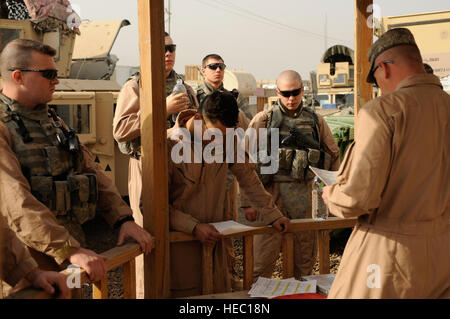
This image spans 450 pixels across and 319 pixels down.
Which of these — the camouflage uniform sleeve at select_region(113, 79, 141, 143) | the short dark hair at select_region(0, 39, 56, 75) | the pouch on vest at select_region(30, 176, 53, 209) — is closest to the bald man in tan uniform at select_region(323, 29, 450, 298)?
the pouch on vest at select_region(30, 176, 53, 209)

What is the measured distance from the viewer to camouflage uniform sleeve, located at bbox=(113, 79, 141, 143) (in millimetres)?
3510

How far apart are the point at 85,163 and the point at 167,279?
818 millimetres

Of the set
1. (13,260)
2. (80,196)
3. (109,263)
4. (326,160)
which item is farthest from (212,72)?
(13,260)

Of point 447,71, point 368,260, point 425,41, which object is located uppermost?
point 425,41

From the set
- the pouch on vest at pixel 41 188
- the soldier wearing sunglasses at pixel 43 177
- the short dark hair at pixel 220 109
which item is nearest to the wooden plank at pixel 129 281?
the soldier wearing sunglasses at pixel 43 177

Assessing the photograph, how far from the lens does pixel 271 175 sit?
4555 millimetres

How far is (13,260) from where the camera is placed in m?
1.85

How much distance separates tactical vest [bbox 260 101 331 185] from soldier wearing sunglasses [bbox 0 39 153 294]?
A: 6.64ft

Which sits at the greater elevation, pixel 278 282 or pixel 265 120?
pixel 265 120

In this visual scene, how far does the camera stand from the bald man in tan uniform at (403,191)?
2006 millimetres

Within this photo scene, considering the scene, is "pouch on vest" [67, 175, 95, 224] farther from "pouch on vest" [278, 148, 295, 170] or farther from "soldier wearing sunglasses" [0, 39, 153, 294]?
"pouch on vest" [278, 148, 295, 170]

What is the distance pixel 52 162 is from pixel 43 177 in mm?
105

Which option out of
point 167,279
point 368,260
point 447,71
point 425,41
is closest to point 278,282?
point 167,279
